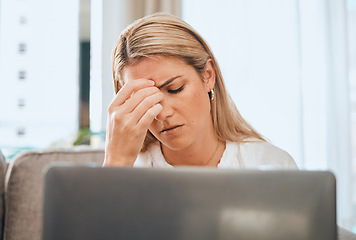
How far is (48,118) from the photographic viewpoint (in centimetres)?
292

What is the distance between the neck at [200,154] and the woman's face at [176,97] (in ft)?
0.30

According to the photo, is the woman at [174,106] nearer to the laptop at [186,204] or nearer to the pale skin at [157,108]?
the pale skin at [157,108]

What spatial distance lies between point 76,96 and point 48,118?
0.98ft

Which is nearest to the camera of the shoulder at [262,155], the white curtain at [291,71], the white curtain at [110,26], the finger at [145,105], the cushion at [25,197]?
the finger at [145,105]

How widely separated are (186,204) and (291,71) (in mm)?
2592

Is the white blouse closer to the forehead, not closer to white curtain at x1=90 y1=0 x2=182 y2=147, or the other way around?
the forehead

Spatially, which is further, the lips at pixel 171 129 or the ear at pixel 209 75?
the ear at pixel 209 75

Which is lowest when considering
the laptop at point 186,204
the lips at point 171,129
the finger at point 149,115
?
the laptop at point 186,204

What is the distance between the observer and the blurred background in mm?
2807

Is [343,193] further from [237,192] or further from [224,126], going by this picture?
[237,192]

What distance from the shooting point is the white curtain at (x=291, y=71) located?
9.18ft

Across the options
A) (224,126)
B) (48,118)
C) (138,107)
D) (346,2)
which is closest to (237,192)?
(138,107)

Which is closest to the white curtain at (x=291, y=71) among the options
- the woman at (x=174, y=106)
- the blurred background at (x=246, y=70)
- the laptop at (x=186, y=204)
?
the blurred background at (x=246, y=70)

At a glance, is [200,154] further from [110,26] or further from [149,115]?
[110,26]
